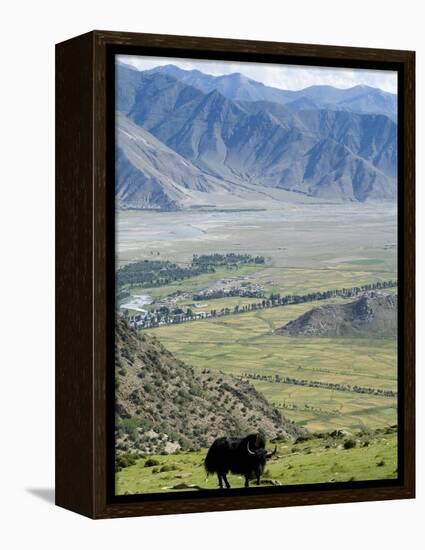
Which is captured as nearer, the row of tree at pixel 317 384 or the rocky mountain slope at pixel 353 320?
the row of tree at pixel 317 384

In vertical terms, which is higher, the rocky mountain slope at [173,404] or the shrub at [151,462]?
the rocky mountain slope at [173,404]

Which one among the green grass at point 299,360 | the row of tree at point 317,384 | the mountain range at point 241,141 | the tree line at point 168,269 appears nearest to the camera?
the tree line at point 168,269

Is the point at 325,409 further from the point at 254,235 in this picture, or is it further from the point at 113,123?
the point at 113,123

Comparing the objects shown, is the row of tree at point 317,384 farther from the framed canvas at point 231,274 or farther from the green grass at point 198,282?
the green grass at point 198,282

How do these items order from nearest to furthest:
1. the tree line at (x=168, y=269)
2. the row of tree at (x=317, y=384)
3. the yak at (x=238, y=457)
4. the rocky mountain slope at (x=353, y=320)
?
the tree line at (x=168, y=269) → the yak at (x=238, y=457) → the row of tree at (x=317, y=384) → the rocky mountain slope at (x=353, y=320)

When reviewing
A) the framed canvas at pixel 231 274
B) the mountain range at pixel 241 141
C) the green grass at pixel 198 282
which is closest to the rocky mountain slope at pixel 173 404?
the framed canvas at pixel 231 274

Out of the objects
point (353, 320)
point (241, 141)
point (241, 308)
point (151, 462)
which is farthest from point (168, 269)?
point (353, 320)

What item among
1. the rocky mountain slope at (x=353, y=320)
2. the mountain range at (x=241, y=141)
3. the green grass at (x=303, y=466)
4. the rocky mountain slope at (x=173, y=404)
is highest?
the mountain range at (x=241, y=141)

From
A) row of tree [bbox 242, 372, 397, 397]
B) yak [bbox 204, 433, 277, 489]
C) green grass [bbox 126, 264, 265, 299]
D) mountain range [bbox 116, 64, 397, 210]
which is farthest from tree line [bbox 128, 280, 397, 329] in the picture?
yak [bbox 204, 433, 277, 489]
